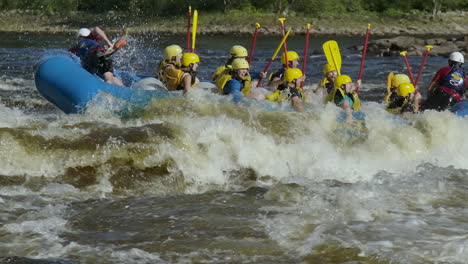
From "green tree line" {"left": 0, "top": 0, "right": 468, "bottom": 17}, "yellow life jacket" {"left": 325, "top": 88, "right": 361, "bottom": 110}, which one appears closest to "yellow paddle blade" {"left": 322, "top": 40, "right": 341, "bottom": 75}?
"yellow life jacket" {"left": 325, "top": 88, "right": 361, "bottom": 110}

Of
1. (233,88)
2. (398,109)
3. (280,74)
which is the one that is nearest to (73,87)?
(233,88)

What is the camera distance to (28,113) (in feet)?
41.9

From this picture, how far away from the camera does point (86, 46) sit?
10.7 meters

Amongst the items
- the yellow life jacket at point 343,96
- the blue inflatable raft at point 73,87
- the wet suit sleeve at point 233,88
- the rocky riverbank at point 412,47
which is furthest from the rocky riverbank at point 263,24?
the blue inflatable raft at point 73,87

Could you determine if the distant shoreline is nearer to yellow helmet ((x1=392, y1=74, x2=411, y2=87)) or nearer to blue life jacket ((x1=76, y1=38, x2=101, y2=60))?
blue life jacket ((x1=76, y1=38, x2=101, y2=60))

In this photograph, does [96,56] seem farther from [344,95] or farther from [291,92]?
[344,95]

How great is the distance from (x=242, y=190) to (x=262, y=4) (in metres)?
42.2

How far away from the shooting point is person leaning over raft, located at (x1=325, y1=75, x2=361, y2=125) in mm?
9336

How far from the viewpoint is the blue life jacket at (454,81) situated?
10539 mm

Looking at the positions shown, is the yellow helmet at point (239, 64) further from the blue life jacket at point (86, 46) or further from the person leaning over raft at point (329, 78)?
the blue life jacket at point (86, 46)

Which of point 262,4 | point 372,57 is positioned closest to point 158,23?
point 262,4

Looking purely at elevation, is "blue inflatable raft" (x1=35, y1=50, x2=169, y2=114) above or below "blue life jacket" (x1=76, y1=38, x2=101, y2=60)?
below

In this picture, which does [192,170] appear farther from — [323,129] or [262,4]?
[262,4]

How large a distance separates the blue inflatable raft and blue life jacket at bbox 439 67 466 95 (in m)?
4.07
